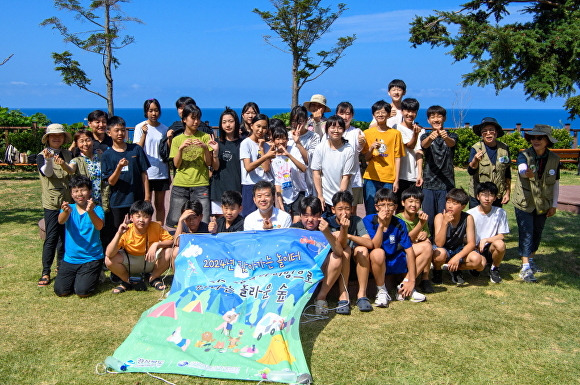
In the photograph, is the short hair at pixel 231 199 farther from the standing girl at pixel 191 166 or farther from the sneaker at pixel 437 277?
the sneaker at pixel 437 277

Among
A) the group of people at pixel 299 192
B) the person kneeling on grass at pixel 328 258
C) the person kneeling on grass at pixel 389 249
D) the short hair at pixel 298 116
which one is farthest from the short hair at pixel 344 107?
the person kneeling on grass at pixel 328 258

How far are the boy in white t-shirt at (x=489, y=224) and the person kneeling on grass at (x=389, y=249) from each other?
1007 mm

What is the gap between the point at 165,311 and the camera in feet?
13.8

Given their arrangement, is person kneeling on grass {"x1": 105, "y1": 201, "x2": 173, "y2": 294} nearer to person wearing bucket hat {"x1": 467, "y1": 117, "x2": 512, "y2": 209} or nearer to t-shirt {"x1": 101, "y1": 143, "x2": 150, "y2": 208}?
t-shirt {"x1": 101, "y1": 143, "x2": 150, "y2": 208}

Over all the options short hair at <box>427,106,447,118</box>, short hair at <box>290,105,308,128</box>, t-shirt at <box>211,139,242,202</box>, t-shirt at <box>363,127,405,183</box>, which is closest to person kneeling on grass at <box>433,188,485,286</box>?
t-shirt at <box>363,127,405,183</box>

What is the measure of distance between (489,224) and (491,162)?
2.39ft

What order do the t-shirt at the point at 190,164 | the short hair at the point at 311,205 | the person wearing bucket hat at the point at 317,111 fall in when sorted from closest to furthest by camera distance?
the short hair at the point at 311,205
the t-shirt at the point at 190,164
the person wearing bucket hat at the point at 317,111

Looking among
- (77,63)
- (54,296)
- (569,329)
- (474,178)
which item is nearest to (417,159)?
(474,178)

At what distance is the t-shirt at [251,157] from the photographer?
569 centimetres

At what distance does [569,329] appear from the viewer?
14.7ft

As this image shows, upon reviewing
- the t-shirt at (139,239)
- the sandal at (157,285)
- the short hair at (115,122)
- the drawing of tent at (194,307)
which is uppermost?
the short hair at (115,122)

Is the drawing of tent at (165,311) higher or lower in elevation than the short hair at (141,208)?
lower

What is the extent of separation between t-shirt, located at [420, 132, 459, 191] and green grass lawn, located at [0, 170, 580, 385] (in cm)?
108

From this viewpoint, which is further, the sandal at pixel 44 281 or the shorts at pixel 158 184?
the shorts at pixel 158 184
